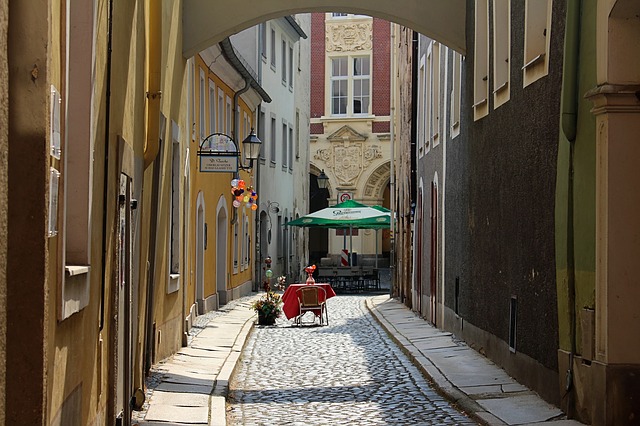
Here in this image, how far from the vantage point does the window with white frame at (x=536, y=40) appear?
1142 cm

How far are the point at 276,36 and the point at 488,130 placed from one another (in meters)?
24.9

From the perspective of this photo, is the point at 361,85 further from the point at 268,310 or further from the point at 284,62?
the point at 268,310

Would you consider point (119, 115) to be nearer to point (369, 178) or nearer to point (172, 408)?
point (172, 408)

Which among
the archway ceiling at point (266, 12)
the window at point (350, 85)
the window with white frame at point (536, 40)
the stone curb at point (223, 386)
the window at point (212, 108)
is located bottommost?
the stone curb at point (223, 386)

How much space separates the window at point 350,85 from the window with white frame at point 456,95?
Answer: 3476 centimetres

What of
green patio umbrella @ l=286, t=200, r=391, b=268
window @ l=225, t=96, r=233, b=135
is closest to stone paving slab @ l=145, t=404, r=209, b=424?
window @ l=225, t=96, r=233, b=135

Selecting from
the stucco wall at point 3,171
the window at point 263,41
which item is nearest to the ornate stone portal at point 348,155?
the window at point 263,41

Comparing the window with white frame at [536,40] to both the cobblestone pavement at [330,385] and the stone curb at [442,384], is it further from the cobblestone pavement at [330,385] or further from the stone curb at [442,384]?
the cobblestone pavement at [330,385]

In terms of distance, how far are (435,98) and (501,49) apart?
7.88 meters

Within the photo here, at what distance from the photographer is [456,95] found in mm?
18719

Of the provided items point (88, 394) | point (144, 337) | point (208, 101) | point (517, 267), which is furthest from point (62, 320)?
point (208, 101)

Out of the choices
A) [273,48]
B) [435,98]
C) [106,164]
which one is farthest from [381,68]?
[106,164]

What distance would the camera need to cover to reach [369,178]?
52.8 metres

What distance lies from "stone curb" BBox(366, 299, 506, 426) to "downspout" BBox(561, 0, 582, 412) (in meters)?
0.73
